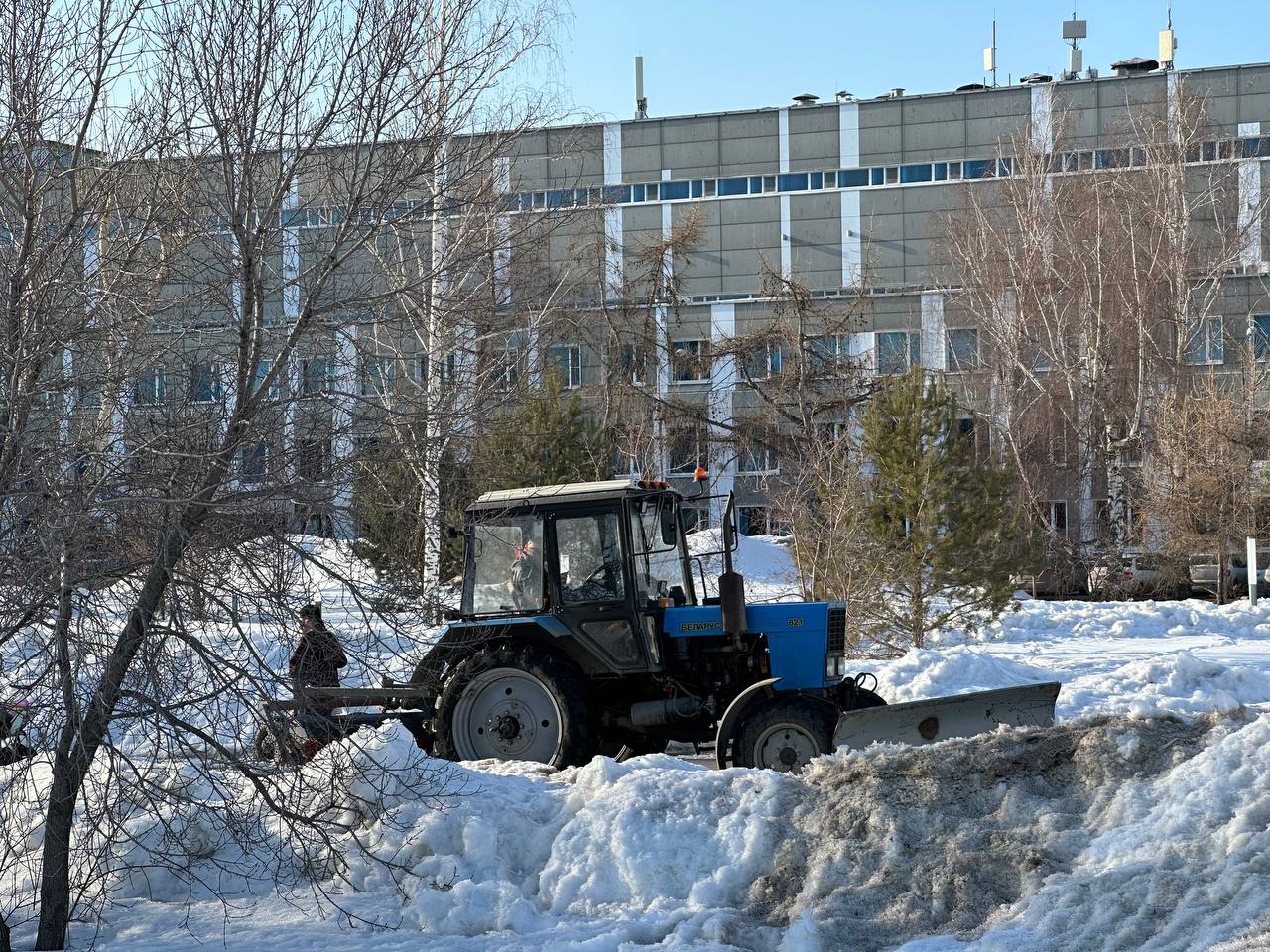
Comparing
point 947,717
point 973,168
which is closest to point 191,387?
point 947,717

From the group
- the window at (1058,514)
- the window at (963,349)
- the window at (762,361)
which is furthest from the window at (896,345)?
the window at (1058,514)

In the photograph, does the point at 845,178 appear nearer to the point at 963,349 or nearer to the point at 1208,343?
the point at 963,349

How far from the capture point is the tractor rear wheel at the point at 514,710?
1059 centimetres

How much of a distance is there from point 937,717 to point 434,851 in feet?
12.4

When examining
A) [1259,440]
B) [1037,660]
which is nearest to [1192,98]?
[1259,440]

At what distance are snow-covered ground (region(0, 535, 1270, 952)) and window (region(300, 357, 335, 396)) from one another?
104 centimetres

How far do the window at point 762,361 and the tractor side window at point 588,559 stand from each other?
2578 centimetres

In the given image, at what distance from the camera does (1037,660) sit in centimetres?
1911

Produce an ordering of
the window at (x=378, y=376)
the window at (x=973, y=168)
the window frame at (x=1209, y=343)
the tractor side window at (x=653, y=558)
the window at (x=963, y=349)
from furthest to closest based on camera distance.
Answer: the window at (x=973, y=168) → the window frame at (x=1209, y=343) → the window at (x=963, y=349) → the tractor side window at (x=653, y=558) → the window at (x=378, y=376)

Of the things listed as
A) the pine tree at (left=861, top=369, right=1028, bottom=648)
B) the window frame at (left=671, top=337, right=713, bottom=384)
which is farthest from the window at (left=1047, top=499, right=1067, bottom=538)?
the pine tree at (left=861, top=369, right=1028, bottom=648)

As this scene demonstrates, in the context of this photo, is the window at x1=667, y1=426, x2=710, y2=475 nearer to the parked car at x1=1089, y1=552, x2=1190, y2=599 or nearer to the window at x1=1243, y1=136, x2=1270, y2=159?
the parked car at x1=1089, y1=552, x2=1190, y2=599

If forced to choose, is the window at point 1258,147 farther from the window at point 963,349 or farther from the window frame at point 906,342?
the window frame at point 906,342

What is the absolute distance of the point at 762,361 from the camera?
3681 cm

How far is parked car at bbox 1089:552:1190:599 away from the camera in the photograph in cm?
3022
